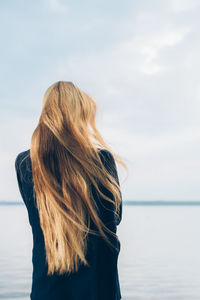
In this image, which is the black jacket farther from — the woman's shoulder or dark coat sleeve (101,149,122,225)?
the woman's shoulder

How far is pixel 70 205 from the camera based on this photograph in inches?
93.4

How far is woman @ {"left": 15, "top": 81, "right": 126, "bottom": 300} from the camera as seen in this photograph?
2291mm

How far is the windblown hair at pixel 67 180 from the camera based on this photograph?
232 centimetres

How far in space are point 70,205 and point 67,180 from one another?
0.15 m

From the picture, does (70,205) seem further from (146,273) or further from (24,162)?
(146,273)

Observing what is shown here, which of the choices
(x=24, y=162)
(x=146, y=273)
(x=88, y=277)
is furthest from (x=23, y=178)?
(x=146, y=273)

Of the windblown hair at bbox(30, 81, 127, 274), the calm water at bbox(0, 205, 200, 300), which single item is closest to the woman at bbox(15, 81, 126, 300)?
the windblown hair at bbox(30, 81, 127, 274)

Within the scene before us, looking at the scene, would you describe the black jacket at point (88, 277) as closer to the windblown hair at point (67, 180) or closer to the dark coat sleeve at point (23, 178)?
the windblown hair at point (67, 180)

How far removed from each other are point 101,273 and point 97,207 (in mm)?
373

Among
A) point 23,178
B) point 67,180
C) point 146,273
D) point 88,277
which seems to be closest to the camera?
point 88,277

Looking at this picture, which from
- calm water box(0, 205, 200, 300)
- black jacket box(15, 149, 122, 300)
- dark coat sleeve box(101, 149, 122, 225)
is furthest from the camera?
calm water box(0, 205, 200, 300)

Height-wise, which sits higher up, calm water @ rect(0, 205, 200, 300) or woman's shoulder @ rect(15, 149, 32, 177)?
woman's shoulder @ rect(15, 149, 32, 177)

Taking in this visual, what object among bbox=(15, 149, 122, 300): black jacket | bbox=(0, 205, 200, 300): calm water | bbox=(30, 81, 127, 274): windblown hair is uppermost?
bbox=(30, 81, 127, 274): windblown hair

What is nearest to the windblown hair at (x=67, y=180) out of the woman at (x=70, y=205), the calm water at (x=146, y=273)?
the woman at (x=70, y=205)
